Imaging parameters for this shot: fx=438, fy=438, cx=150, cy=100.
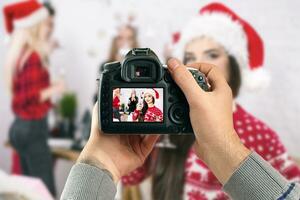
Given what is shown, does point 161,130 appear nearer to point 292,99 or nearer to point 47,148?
point 292,99

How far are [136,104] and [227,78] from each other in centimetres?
45

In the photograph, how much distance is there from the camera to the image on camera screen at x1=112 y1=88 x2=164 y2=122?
60 centimetres

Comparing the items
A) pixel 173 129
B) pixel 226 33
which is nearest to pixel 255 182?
pixel 173 129

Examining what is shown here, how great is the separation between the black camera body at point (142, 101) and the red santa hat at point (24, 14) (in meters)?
1.10

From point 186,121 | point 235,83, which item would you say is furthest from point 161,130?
point 235,83

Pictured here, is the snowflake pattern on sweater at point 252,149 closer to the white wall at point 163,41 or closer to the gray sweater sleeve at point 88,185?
the white wall at point 163,41

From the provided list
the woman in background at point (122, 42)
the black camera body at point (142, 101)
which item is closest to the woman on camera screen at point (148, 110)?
the black camera body at point (142, 101)

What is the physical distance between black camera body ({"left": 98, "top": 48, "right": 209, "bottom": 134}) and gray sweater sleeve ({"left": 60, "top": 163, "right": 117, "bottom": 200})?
59mm

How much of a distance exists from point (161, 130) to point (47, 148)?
113cm

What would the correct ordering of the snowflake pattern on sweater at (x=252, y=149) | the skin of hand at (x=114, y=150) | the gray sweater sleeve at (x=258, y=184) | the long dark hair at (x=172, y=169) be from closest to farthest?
the gray sweater sleeve at (x=258, y=184) → the skin of hand at (x=114, y=150) → the snowflake pattern on sweater at (x=252, y=149) → the long dark hair at (x=172, y=169)

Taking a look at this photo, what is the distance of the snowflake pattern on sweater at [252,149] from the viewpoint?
0.96 meters

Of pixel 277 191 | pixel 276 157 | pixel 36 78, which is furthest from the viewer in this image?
pixel 36 78

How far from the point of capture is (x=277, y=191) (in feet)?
1.70

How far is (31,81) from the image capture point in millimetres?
1643
